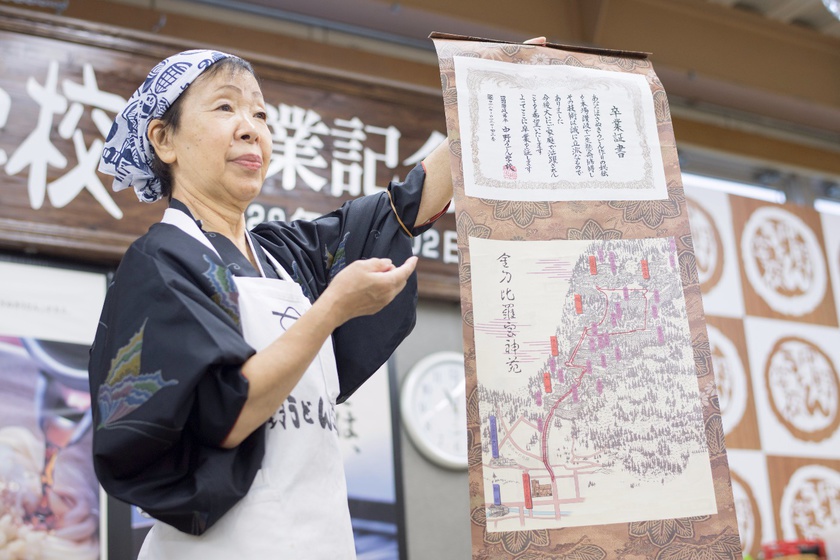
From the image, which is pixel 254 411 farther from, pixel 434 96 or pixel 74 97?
pixel 434 96

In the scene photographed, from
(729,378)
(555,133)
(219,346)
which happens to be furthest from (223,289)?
(729,378)

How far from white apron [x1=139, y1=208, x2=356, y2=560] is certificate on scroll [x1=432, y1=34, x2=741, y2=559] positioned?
28cm

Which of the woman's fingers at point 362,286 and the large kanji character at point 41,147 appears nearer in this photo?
the woman's fingers at point 362,286

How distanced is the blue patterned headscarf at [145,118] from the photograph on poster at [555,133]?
49cm

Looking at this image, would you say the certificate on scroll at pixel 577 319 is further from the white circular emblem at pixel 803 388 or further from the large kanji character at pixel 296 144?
the white circular emblem at pixel 803 388

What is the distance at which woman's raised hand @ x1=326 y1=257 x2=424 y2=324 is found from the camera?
3.97 feet

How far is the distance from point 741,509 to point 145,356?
351cm

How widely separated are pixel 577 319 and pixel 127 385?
80 cm

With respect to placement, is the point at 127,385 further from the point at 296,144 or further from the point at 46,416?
the point at 296,144

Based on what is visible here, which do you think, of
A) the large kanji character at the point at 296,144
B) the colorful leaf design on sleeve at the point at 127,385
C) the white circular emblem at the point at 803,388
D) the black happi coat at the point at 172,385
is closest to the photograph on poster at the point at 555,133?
the black happi coat at the point at 172,385

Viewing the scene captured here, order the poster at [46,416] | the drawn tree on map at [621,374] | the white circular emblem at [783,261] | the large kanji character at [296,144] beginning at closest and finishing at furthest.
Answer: the drawn tree on map at [621,374] < the poster at [46,416] < the large kanji character at [296,144] < the white circular emblem at [783,261]

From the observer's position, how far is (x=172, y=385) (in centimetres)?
116

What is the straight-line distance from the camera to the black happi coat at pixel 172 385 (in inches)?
45.6

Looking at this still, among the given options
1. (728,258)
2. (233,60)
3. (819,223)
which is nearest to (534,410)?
(233,60)
